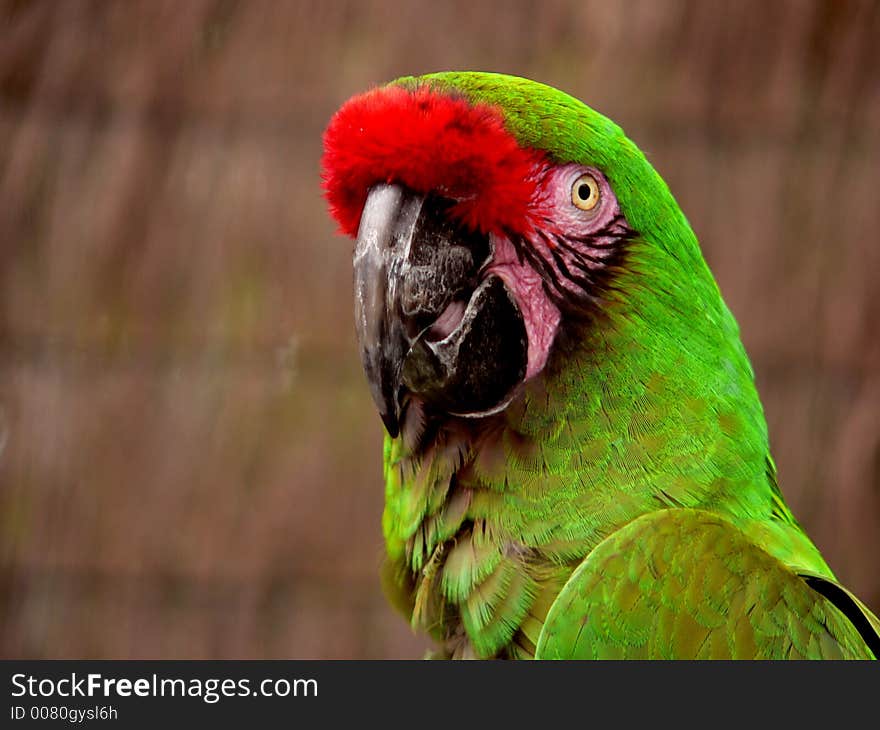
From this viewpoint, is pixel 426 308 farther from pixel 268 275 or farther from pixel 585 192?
pixel 268 275

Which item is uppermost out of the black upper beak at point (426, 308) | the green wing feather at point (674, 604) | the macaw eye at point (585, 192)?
the macaw eye at point (585, 192)

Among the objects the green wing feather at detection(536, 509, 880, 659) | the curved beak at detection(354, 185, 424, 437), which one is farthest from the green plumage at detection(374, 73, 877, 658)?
the curved beak at detection(354, 185, 424, 437)

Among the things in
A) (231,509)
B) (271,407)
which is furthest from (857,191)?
(231,509)

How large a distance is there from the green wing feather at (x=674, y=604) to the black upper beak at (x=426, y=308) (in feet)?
0.78

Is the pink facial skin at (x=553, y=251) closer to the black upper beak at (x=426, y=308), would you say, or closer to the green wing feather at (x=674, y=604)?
the black upper beak at (x=426, y=308)

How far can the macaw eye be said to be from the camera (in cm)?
105

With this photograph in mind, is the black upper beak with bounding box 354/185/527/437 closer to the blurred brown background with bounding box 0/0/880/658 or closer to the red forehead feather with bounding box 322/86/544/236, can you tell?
the red forehead feather with bounding box 322/86/544/236

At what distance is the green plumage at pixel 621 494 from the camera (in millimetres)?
922

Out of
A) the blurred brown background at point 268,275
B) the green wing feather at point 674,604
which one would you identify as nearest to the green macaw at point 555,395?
the green wing feather at point 674,604

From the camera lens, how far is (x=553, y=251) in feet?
3.42

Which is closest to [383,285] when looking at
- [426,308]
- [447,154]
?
[426,308]

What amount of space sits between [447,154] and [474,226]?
86 mm

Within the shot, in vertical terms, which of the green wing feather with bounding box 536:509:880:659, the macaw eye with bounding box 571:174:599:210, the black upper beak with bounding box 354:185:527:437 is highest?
the macaw eye with bounding box 571:174:599:210
